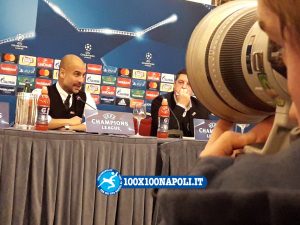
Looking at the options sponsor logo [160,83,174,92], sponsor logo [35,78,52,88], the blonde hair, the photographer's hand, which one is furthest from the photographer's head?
sponsor logo [160,83,174,92]

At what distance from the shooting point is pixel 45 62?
4074 mm

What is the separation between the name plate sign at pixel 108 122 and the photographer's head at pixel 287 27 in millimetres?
1858

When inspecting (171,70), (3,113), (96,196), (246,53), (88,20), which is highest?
(88,20)

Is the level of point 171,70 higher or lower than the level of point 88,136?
higher

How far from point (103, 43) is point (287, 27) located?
13.2 feet

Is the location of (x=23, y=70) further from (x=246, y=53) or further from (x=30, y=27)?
(x=246, y=53)

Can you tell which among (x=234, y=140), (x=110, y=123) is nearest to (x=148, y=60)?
(x=110, y=123)

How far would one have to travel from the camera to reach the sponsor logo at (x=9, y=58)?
3887 millimetres

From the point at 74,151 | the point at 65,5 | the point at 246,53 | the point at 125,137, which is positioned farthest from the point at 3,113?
the point at 65,5

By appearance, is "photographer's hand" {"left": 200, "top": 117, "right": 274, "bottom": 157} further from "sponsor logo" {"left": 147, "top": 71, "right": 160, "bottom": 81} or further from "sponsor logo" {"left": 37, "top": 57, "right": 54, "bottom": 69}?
"sponsor logo" {"left": 147, "top": 71, "right": 160, "bottom": 81}

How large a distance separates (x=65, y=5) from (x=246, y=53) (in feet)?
12.4

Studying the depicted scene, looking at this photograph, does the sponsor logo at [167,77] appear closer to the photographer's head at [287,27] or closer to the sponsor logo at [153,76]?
the sponsor logo at [153,76]

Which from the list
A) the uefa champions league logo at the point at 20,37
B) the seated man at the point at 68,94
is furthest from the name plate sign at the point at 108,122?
the uefa champions league logo at the point at 20,37

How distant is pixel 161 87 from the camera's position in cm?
462
